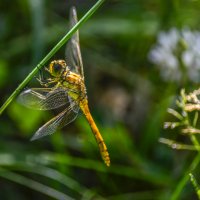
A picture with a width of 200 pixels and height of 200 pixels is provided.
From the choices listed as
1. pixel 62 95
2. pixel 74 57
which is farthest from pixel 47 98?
pixel 74 57

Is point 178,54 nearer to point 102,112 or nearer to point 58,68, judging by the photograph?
point 102,112

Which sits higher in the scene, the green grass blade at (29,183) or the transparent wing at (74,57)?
the transparent wing at (74,57)

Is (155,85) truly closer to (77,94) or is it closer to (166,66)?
(166,66)

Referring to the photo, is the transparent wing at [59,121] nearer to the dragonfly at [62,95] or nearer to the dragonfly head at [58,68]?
the dragonfly at [62,95]

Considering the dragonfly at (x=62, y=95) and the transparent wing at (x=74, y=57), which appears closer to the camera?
the dragonfly at (x=62, y=95)

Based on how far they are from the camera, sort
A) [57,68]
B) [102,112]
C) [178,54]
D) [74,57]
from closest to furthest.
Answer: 1. [57,68]
2. [74,57]
3. [178,54]
4. [102,112]

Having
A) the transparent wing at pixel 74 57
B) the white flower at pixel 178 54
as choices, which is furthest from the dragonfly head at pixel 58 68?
the white flower at pixel 178 54

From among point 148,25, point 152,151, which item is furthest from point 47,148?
point 148,25
